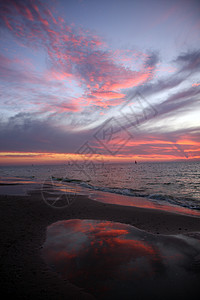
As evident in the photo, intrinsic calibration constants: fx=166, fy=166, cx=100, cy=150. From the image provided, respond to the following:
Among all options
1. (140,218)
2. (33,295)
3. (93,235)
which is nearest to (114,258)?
(93,235)

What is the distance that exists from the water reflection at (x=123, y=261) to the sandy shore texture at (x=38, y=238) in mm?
377

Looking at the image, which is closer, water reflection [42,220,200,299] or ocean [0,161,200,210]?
water reflection [42,220,200,299]

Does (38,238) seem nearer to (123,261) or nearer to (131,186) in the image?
(123,261)

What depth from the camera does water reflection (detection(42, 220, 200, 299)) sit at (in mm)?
3768

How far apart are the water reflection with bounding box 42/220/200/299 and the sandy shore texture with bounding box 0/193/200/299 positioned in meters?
0.38

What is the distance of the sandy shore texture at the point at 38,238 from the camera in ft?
11.8

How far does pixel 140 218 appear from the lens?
956 centimetres

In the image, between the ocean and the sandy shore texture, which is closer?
the sandy shore texture

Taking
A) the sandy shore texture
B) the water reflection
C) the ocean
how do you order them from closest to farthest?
the sandy shore texture → the water reflection → the ocean

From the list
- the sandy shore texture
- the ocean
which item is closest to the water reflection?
the sandy shore texture

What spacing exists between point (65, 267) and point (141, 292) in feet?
6.65

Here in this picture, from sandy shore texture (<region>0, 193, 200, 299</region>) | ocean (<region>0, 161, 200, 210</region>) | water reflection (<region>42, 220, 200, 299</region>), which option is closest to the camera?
sandy shore texture (<region>0, 193, 200, 299</region>)

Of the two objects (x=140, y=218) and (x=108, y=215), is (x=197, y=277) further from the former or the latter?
(x=108, y=215)

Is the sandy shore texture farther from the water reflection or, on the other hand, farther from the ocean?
the ocean
